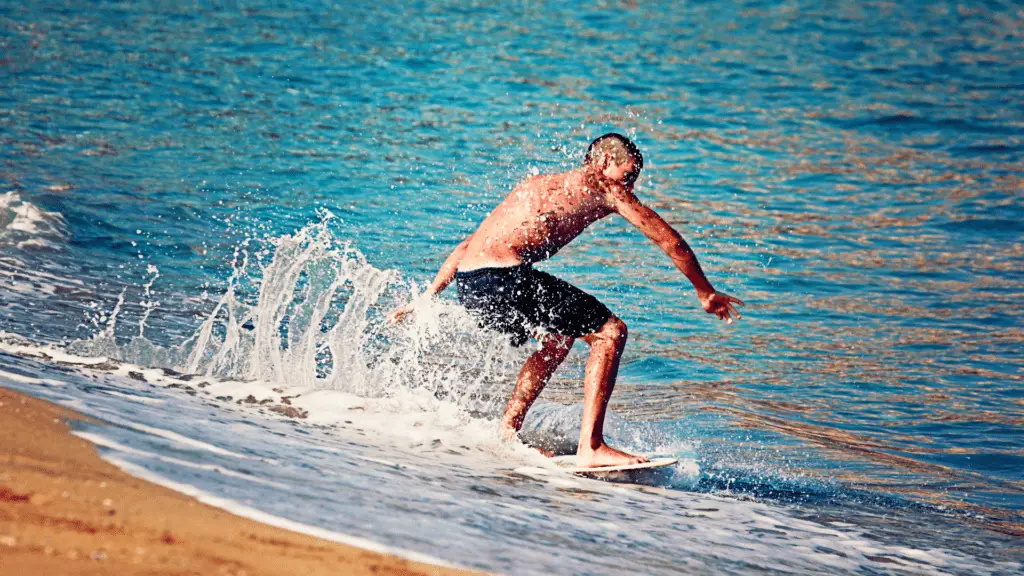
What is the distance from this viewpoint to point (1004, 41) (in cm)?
2156

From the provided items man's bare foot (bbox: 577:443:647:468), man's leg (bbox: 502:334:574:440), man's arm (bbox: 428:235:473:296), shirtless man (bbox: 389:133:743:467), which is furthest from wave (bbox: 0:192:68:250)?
man's bare foot (bbox: 577:443:647:468)

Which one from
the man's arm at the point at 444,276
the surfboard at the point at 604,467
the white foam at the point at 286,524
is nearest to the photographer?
the white foam at the point at 286,524

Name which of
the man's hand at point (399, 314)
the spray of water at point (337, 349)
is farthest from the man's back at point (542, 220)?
the spray of water at point (337, 349)

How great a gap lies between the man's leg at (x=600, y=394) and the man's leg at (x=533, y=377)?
28 centimetres

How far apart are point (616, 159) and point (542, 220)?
47cm

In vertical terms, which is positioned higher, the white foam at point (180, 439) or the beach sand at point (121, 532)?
the white foam at point (180, 439)

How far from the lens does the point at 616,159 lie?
18.0 feet

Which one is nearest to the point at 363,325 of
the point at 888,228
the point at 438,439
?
the point at 438,439

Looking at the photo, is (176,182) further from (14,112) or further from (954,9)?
(954,9)

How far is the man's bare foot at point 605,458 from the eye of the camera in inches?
214

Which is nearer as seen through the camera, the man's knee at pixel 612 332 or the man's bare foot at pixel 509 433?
the man's knee at pixel 612 332

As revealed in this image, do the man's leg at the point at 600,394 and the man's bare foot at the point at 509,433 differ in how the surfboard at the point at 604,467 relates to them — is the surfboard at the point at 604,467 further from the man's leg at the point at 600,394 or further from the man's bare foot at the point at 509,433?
the man's bare foot at the point at 509,433

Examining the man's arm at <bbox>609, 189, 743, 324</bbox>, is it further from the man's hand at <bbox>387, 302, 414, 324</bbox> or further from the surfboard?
the man's hand at <bbox>387, 302, 414, 324</bbox>

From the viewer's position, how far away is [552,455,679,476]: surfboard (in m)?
5.41
